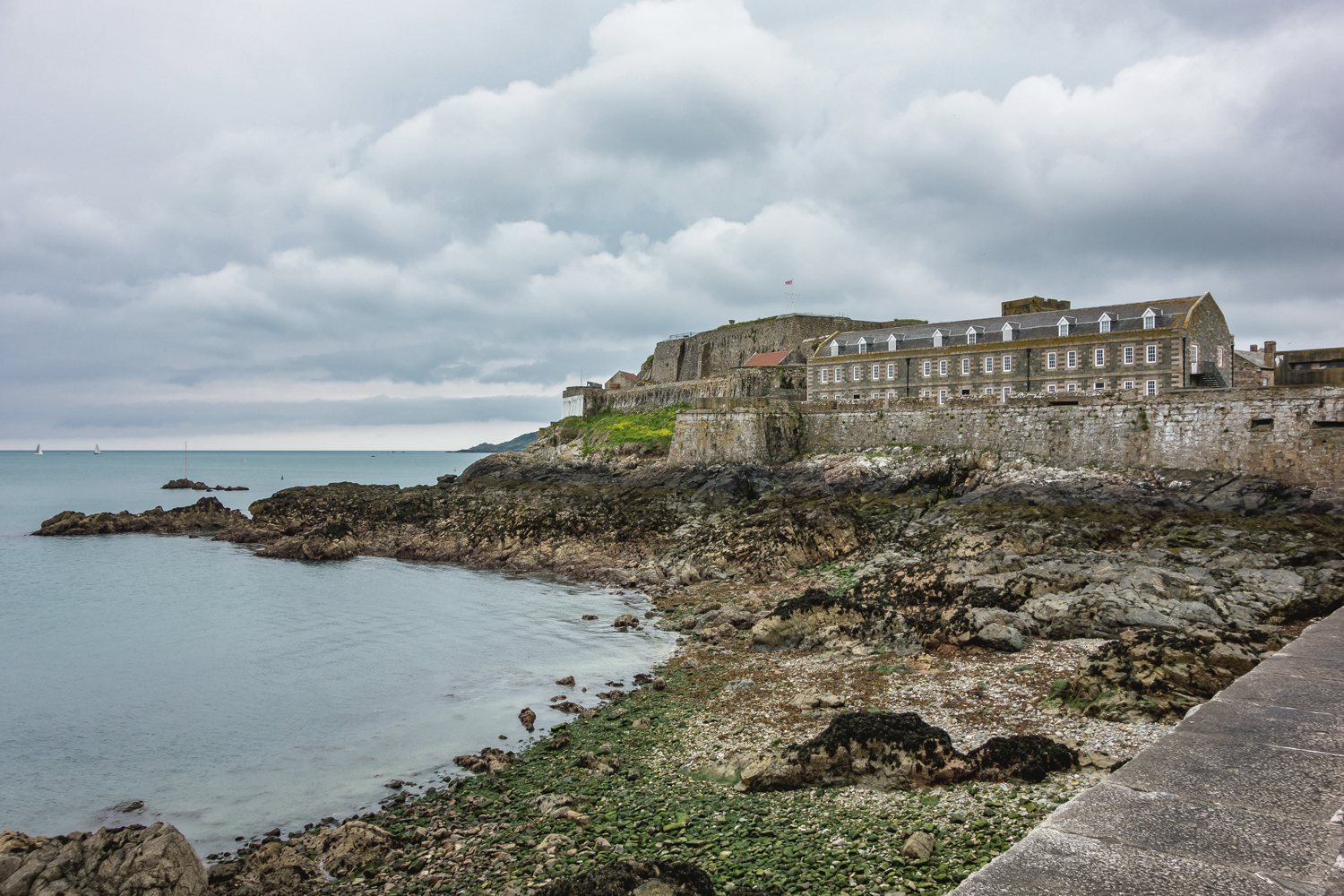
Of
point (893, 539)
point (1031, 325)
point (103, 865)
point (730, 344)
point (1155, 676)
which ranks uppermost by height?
point (730, 344)

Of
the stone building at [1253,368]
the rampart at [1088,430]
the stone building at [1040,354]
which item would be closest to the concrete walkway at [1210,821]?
the rampart at [1088,430]

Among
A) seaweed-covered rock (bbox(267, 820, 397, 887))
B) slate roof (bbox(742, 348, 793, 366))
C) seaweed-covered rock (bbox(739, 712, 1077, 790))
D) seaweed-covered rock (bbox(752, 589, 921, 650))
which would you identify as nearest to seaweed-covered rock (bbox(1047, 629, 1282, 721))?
seaweed-covered rock (bbox(739, 712, 1077, 790))

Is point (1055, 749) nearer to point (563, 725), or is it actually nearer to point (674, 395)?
point (563, 725)

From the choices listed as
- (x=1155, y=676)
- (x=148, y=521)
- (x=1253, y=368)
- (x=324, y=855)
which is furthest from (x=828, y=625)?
(x=148, y=521)

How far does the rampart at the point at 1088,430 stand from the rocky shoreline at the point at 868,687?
1.46 metres

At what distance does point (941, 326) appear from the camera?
4516cm

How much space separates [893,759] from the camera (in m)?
8.82

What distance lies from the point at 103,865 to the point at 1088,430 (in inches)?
→ 1320

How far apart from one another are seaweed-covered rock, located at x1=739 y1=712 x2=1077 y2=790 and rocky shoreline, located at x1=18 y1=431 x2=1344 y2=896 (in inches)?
1.0

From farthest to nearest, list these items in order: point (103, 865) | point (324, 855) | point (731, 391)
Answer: point (731, 391) < point (324, 855) < point (103, 865)

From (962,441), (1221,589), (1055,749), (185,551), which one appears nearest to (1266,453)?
(962,441)

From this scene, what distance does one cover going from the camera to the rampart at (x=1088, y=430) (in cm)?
2523

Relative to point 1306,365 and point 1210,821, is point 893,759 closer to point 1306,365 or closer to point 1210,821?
point 1210,821

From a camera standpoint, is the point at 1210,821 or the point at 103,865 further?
the point at 103,865
